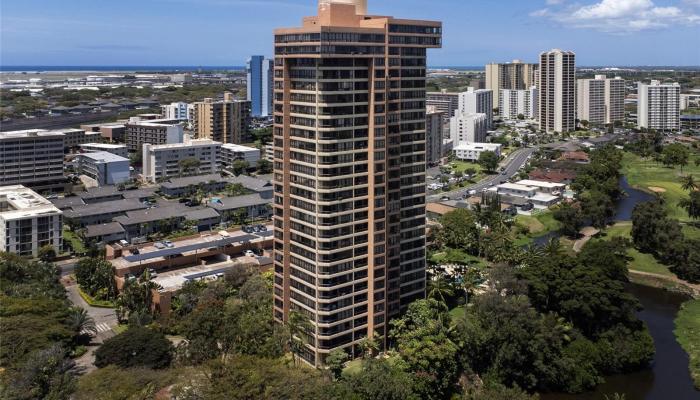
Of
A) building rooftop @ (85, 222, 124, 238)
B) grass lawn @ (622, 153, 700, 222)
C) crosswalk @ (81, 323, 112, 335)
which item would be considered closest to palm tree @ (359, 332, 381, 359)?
crosswalk @ (81, 323, 112, 335)

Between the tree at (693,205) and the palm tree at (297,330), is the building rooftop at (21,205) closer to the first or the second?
the palm tree at (297,330)

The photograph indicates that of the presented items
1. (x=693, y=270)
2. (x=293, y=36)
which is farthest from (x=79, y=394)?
(x=693, y=270)

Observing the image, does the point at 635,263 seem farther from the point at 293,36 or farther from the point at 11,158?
the point at 11,158

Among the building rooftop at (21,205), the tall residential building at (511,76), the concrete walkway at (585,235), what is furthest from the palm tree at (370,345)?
the tall residential building at (511,76)

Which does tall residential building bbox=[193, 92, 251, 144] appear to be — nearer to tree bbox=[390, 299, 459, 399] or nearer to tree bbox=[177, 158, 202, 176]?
tree bbox=[177, 158, 202, 176]

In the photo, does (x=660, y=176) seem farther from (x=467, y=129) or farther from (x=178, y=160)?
(x=178, y=160)

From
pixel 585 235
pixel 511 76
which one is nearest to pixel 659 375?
pixel 585 235
